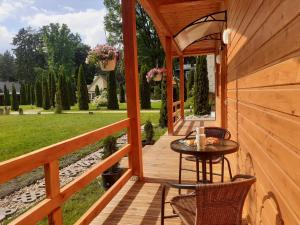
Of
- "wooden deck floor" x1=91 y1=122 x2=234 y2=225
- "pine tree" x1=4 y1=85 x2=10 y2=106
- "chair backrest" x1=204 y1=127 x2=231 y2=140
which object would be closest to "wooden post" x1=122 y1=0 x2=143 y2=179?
"wooden deck floor" x1=91 y1=122 x2=234 y2=225

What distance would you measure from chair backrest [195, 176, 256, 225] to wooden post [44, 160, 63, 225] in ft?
3.48

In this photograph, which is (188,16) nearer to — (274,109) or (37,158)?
(274,109)

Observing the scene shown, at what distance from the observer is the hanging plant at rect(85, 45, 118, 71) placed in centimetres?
466

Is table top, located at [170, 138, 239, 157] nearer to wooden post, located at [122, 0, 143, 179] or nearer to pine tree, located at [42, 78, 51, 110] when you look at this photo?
wooden post, located at [122, 0, 143, 179]

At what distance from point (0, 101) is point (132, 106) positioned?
45.4 m

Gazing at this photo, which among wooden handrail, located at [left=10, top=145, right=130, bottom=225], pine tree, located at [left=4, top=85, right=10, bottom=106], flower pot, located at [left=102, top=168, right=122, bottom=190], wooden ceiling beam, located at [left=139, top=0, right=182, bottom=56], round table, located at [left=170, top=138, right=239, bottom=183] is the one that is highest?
wooden ceiling beam, located at [left=139, top=0, right=182, bottom=56]

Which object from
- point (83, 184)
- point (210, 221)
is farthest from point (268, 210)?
point (83, 184)

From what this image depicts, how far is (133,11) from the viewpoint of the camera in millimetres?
4246

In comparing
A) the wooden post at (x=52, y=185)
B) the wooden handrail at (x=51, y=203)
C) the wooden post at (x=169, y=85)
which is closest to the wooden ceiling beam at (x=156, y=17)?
the wooden post at (x=169, y=85)

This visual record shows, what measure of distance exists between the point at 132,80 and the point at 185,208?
2513mm

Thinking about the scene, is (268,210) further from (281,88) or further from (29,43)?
(29,43)

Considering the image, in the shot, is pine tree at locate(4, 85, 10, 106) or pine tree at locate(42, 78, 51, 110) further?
pine tree at locate(4, 85, 10, 106)

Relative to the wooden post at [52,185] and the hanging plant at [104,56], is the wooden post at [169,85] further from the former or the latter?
the wooden post at [52,185]

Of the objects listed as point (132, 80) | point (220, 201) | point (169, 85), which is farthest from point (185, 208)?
point (169, 85)
